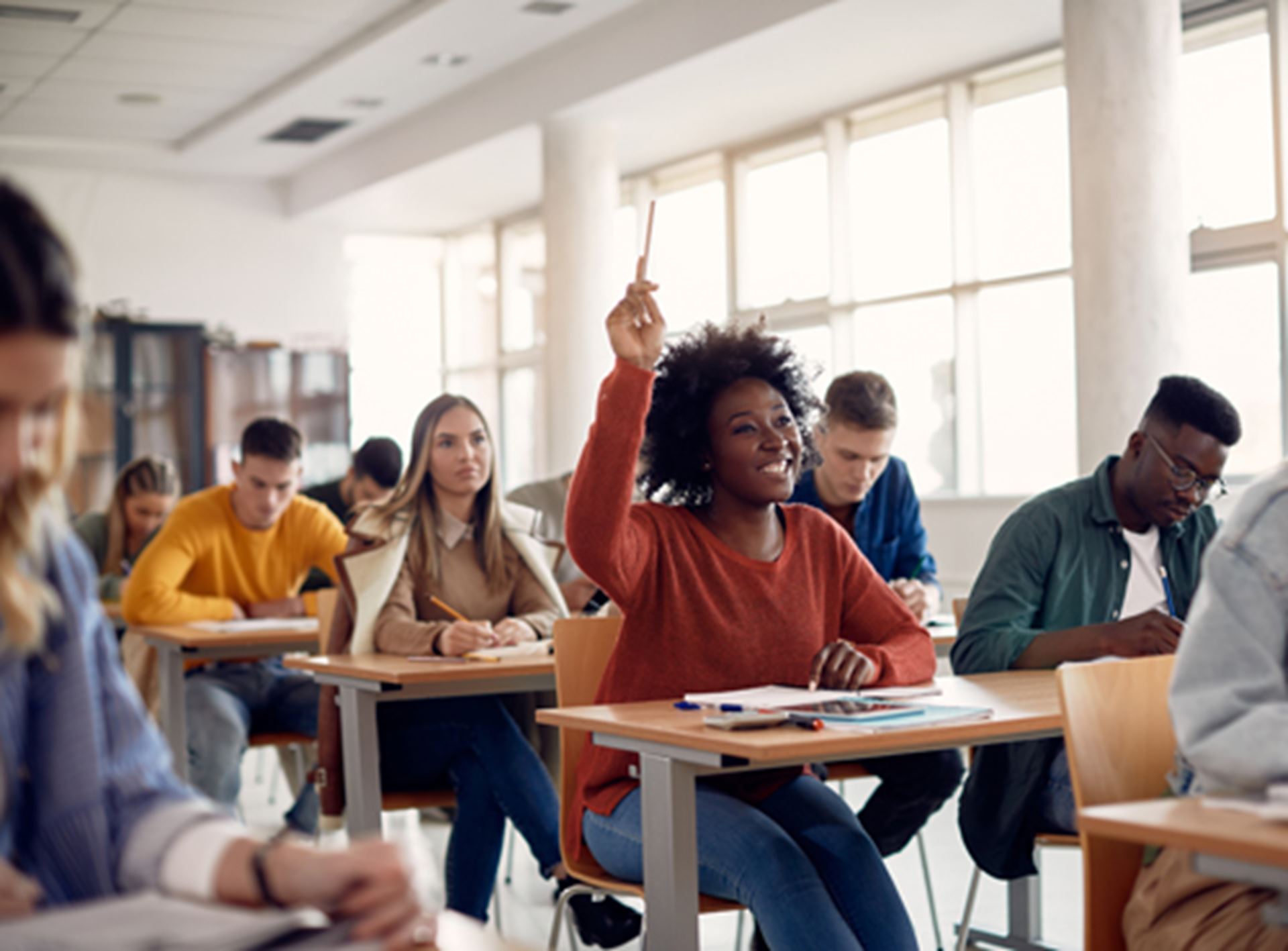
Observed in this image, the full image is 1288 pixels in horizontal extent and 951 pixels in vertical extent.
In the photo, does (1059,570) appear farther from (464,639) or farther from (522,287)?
(522,287)

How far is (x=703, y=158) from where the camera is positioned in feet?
29.7

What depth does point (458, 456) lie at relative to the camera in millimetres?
3627

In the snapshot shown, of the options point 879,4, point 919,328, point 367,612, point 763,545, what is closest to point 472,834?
point 367,612

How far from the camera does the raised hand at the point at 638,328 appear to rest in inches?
90.1

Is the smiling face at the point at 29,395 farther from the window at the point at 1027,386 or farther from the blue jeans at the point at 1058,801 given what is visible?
the window at the point at 1027,386

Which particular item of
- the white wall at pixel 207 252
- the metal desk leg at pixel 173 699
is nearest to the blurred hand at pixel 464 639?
the metal desk leg at pixel 173 699

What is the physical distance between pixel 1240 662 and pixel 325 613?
2.67 m

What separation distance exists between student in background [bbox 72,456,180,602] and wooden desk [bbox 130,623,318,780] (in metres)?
1.14

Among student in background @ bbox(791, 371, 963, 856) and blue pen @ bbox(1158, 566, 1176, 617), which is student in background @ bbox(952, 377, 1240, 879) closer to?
blue pen @ bbox(1158, 566, 1176, 617)

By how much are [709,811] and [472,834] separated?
1.06 m

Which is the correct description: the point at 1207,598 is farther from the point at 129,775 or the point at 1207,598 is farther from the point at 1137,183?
the point at 1137,183

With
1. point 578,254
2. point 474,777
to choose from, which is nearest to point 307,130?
point 578,254

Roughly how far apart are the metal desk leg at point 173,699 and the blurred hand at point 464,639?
3.28 feet

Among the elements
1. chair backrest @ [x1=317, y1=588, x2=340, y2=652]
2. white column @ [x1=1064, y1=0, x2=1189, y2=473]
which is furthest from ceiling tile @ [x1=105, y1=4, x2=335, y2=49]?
chair backrest @ [x1=317, y1=588, x2=340, y2=652]
